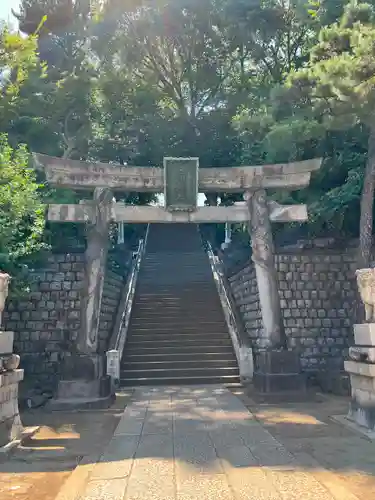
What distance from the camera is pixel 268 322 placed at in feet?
34.9

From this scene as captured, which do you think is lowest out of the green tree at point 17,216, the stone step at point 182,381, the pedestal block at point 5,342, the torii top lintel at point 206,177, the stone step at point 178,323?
the stone step at point 182,381

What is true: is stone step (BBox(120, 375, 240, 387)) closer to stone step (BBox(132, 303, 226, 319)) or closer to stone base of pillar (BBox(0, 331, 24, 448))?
stone step (BBox(132, 303, 226, 319))

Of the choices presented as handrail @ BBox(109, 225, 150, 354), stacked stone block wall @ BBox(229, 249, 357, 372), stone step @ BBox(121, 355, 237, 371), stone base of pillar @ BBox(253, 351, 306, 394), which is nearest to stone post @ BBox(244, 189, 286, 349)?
stone base of pillar @ BBox(253, 351, 306, 394)

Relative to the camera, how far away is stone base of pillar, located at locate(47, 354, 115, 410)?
920 cm

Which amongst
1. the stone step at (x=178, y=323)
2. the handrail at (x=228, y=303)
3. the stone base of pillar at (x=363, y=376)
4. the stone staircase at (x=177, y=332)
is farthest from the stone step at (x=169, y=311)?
the stone base of pillar at (x=363, y=376)

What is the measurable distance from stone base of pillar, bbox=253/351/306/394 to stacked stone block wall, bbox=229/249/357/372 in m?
2.50

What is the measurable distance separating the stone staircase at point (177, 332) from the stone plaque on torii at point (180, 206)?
2.16m

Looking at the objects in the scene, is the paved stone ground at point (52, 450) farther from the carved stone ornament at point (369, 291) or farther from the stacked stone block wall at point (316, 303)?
the stacked stone block wall at point (316, 303)

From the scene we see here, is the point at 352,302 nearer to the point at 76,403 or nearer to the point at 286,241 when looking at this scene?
the point at 286,241

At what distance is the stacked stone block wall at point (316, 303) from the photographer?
13.0m

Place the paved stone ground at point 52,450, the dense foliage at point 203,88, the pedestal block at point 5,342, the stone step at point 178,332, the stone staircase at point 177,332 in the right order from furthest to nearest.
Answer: the stone step at point 178,332
the stone staircase at point 177,332
the dense foliage at point 203,88
the pedestal block at point 5,342
the paved stone ground at point 52,450

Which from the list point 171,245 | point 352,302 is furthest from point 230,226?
point 352,302

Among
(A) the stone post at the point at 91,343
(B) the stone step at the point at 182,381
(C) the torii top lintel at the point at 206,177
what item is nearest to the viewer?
(A) the stone post at the point at 91,343

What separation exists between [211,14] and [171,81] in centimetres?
428
